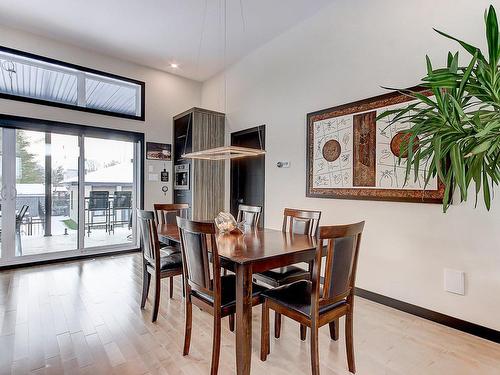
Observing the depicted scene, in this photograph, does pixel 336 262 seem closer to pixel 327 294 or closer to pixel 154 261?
pixel 327 294

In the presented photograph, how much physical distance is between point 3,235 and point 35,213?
474mm

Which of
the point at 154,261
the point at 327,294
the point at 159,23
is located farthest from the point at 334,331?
the point at 159,23

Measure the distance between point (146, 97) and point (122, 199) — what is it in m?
1.96

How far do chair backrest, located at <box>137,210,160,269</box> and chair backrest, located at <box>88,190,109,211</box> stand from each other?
2.66m

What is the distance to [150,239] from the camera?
260 cm

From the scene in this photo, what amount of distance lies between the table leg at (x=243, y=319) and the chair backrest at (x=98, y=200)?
407 centimetres

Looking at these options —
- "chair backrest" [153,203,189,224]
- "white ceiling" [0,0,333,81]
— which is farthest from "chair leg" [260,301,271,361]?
"white ceiling" [0,0,333,81]

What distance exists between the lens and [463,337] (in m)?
2.31

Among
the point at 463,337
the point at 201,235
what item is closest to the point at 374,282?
the point at 463,337

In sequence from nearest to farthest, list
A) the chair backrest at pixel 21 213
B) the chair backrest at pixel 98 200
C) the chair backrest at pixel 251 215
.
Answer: the chair backrest at pixel 251 215 < the chair backrest at pixel 21 213 < the chair backrest at pixel 98 200

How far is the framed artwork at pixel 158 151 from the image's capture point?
5250 mm

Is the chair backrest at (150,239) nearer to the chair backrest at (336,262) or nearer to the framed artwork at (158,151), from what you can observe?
the chair backrest at (336,262)

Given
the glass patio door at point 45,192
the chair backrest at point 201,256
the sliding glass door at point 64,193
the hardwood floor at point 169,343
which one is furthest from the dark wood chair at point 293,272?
the glass patio door at point 45,192

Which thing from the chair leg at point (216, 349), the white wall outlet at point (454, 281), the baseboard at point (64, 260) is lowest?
the baseboard at point (64, 260)
